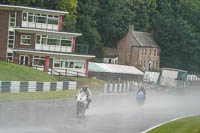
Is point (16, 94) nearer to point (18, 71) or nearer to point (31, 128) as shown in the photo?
point (18, 71)

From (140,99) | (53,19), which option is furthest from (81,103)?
(53,19)

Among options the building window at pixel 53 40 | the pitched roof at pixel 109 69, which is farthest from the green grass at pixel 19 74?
the pitched roof at pixel 109 69

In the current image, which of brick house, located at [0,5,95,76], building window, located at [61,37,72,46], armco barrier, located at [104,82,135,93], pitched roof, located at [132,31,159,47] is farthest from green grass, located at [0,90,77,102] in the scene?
pitched roof, located at [132,31,159,47]

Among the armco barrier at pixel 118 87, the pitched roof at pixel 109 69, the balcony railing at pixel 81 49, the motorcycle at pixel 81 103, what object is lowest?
the armco barrier at pixel 118 87

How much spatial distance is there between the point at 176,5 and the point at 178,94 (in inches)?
2193

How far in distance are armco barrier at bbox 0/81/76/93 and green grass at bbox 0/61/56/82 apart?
3292 mm

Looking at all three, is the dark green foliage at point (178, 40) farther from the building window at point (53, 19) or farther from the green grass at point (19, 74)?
the green grass at point (19, 74)

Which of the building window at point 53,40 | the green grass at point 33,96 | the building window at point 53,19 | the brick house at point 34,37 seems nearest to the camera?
the green grass at point 33,96

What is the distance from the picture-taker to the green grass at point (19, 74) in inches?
1513

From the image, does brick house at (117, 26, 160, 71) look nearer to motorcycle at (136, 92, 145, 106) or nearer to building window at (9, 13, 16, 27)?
building window at (9, 13, 16, 27)

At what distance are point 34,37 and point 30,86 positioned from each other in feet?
80.1

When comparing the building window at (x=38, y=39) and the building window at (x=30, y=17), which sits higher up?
the building window at (x=30, y=17)

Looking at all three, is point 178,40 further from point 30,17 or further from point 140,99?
point 140,99

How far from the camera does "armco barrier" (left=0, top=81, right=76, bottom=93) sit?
99.8 feet
